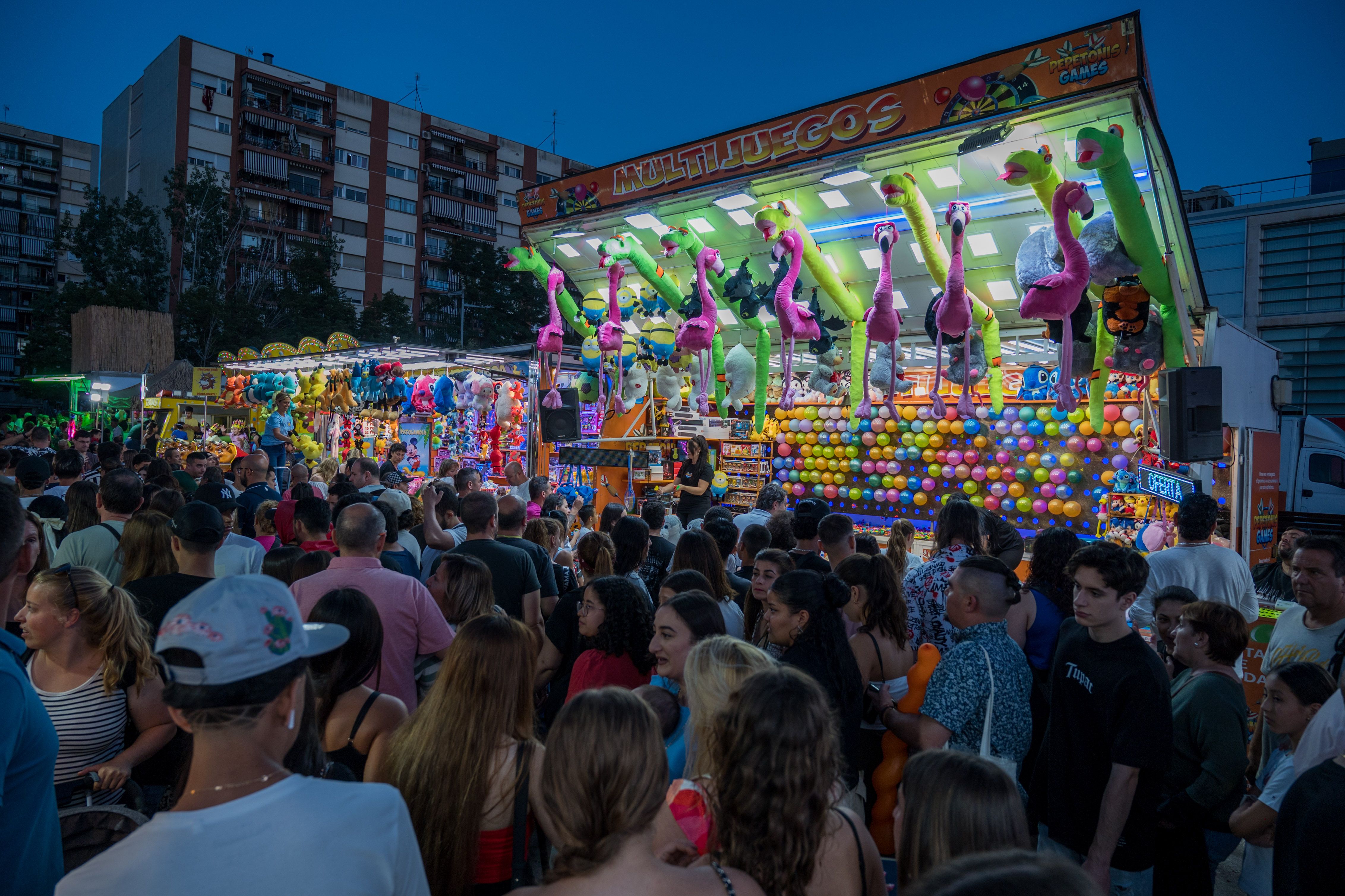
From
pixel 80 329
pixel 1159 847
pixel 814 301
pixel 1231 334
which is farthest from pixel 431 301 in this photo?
pixel 1159 847

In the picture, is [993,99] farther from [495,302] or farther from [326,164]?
[326,164]

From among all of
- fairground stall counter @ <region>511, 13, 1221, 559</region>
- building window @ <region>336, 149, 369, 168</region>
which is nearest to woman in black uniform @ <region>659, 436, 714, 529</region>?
fairground stall counter @ <region>511, 13, 1221, 559</region>

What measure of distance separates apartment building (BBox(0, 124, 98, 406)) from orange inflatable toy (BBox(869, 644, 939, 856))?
55.6m

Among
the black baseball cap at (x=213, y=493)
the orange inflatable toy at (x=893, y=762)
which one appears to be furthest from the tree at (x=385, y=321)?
the orange inflatable toy at (x=893, y=762)

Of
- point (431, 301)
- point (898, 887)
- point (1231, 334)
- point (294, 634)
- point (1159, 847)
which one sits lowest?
point (1159, 847)

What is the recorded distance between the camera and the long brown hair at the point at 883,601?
310 cm

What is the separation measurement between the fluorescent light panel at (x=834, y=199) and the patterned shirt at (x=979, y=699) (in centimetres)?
492

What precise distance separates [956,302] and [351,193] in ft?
126

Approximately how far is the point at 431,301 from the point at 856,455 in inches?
1246

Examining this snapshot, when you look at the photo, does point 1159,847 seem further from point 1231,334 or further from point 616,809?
point 1231,334

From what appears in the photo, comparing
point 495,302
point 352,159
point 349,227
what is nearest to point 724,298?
point 495,302

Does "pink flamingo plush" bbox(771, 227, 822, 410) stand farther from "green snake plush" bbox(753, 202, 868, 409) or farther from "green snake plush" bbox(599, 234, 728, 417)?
"green snake plush" bbox(599, 234, 728, 417)

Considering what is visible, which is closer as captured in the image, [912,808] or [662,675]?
[912,808]

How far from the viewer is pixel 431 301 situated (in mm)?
37656
